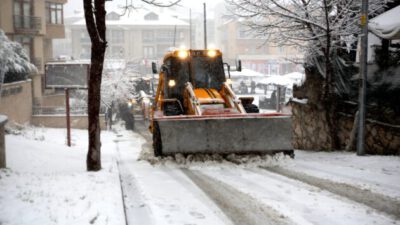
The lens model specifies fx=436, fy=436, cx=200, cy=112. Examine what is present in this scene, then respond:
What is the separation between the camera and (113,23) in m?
73.5

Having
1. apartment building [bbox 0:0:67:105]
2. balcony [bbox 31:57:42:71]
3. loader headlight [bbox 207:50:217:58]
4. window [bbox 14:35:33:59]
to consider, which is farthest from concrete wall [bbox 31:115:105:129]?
loader headlight [bbox 207:50:217:58]

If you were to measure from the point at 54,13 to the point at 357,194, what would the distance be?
3740cm

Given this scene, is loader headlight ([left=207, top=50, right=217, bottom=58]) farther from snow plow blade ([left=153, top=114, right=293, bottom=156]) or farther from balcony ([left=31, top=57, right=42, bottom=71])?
balcony ([left=31, top=57, right=42, bottom=71])

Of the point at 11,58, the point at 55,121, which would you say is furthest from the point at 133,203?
the point at 55,121

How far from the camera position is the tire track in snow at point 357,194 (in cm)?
635

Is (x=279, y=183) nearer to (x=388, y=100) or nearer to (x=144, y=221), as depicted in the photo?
(x=144, y=221)

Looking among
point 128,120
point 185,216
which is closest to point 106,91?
point 128,120

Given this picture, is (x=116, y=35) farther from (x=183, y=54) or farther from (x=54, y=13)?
(x=183, y=54)

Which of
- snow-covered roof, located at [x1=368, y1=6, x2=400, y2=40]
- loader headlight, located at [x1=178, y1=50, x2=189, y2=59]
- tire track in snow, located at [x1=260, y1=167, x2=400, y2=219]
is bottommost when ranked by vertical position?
tire track in snow, located at [x1=260, y1=167, x2=400, y2=219]

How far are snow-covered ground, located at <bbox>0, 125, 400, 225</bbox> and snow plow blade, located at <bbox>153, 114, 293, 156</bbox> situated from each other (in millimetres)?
276

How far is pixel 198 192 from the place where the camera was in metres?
7.48

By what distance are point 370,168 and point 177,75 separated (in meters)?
5.90

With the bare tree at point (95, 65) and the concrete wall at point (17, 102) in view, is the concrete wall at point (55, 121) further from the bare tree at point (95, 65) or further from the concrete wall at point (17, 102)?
the bare tree at point (95, 65)

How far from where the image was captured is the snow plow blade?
10008mm
